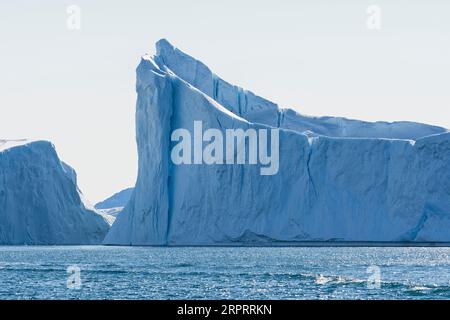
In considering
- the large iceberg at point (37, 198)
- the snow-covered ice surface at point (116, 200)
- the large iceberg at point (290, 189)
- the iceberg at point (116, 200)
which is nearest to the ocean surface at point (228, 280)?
the large iceberg at point (290, 189)

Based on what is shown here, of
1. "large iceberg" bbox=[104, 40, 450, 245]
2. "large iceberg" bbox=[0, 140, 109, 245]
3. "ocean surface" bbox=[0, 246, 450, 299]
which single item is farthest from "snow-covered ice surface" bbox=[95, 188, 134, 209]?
"ocean surface" bbox=[0, 246, 450, 299]

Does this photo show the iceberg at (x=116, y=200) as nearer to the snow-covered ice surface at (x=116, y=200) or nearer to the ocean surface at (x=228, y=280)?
the snow-covered ice surface at (x=116, y=200)

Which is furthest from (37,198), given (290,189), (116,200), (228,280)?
(116,200)

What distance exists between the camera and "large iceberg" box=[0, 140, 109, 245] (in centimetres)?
7394

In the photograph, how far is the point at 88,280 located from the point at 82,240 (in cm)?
4897

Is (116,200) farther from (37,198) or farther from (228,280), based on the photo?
(228,280)

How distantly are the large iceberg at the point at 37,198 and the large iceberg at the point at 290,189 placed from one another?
57.9ft

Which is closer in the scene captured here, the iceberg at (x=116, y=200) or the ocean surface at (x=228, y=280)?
the ocean surface at (x=228, y=280)

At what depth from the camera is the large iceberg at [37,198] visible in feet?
243

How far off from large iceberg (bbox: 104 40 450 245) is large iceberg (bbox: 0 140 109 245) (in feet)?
57.9

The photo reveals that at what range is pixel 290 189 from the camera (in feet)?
187

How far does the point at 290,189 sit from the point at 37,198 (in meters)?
25.9

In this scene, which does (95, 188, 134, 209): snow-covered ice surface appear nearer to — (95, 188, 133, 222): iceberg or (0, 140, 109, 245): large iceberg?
(95, 188, 133, 222): iceberg

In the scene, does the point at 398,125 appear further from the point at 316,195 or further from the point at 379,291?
the point at 379,291
